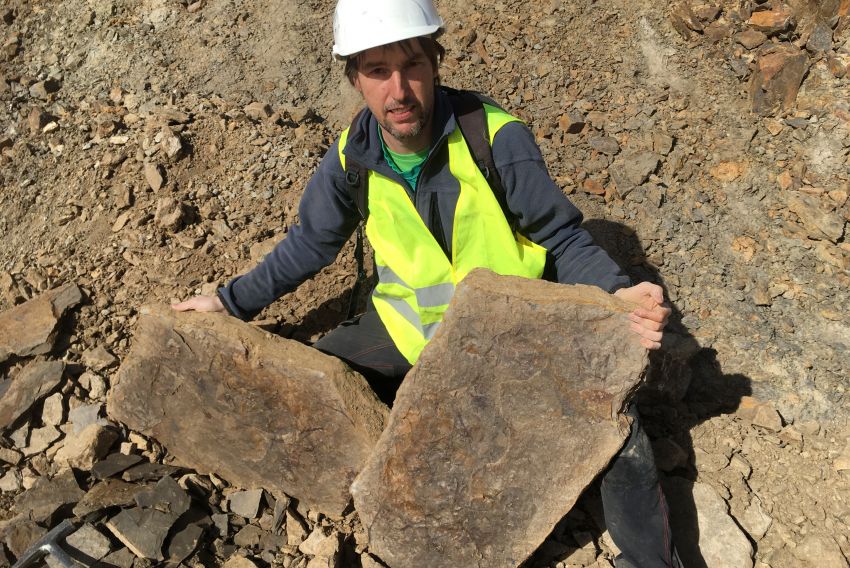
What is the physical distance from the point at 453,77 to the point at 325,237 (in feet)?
7.52

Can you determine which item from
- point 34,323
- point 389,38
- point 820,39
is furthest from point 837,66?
point 34,323

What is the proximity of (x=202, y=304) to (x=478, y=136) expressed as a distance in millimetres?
1367

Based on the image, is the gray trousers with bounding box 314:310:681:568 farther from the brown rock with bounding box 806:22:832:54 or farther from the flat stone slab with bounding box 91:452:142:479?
the brown rock with bounding box 806:22:832:54

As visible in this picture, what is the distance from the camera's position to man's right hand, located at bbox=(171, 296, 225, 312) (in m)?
2.95

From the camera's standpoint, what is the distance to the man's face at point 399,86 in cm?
250

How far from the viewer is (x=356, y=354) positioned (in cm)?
307

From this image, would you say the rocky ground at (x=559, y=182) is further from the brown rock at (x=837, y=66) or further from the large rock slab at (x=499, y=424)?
the large rock slab at (x=499, y=424)

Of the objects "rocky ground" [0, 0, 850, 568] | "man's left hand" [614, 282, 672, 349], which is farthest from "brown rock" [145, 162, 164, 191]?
"man's left hand" [614, 282, 672, 349]

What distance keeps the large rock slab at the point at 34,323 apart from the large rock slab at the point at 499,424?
1.81 meters

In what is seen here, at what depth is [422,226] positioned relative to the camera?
2.75 meters

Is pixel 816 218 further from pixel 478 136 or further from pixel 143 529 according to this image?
pixel 143 529

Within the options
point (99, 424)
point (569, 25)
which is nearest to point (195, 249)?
point (99, 424)

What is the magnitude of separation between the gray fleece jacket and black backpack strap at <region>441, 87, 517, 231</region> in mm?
32

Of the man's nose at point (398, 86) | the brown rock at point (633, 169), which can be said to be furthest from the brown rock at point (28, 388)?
the brown rock at point (633, 169)
